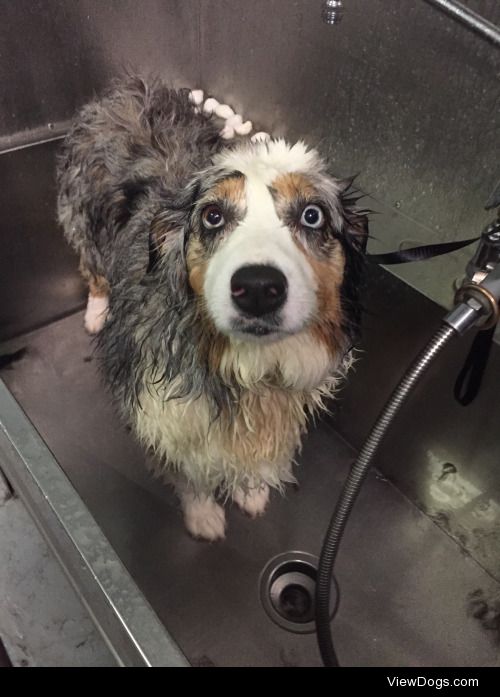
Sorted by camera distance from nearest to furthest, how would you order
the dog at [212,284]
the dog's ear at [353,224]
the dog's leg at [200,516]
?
the dog at [212,284]
the dog's ear at [353,224]
the dog's leg at [200,516]

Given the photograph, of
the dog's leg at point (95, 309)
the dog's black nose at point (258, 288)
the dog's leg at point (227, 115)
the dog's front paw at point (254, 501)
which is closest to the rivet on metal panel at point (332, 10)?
the dog's leg at point (227, 115)

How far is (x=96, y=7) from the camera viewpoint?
2154 mm

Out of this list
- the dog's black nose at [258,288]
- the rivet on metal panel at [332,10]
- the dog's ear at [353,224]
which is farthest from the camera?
the rivet on metal panel at [332,10]

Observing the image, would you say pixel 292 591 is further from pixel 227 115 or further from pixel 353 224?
pixel 227 115

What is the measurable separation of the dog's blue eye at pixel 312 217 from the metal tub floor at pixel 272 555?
3.39ft

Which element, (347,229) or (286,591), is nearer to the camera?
(347,229)

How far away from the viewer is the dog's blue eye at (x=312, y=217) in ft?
4.10

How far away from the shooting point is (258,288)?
1057 millimetres

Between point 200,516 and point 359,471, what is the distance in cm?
73

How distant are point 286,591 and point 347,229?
113cm

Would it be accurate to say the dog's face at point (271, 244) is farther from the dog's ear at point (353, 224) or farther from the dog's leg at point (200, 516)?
the dog's leg at point (200, 516)
